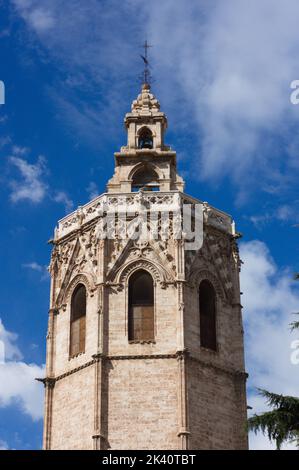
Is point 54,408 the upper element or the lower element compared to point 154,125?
lower

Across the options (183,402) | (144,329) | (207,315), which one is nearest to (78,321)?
(144,329)

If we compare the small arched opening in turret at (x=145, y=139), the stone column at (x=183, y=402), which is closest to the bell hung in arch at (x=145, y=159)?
the small arched opening in turret at (x=145, y=139)

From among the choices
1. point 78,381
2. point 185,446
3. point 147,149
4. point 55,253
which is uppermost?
point 147,149

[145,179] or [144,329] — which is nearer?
[144,329]

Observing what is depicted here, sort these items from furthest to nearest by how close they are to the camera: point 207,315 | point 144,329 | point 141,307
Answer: point 207,315, point 141,307, point 144,329

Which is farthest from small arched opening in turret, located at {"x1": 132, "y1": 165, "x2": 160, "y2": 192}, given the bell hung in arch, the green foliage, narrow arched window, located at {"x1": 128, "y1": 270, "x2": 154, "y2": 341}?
the green foliage

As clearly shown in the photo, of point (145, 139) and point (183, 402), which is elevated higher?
point (145, 139)

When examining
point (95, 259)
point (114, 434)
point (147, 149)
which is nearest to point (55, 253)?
point (95, 259)

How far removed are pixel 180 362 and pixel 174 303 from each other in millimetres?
2526

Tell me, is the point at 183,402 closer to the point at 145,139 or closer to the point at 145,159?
the point at 145,159

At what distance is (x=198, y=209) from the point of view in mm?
42281

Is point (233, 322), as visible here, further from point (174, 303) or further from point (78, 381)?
point (78, 381)

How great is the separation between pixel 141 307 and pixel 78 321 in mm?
2808

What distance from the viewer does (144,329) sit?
129 feet
